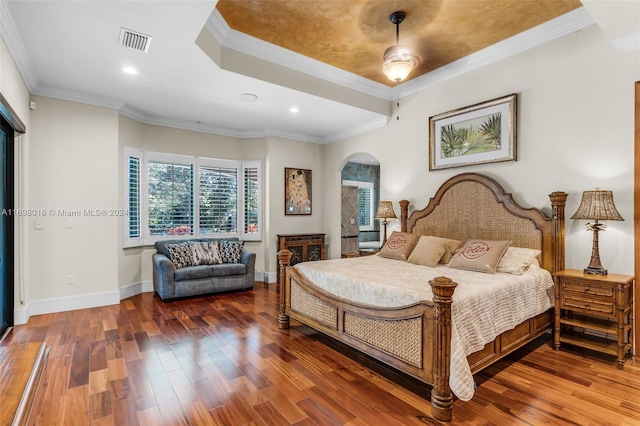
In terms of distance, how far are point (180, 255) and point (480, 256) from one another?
4.10 m

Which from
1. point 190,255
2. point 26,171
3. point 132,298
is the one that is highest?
point 26,171

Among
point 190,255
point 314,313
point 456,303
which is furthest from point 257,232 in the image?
point 456,303

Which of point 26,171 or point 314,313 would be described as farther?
point 26,171

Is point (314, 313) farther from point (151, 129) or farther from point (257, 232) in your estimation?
point (151, 129)

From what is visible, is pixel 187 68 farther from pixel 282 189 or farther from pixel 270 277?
pixel 270 277

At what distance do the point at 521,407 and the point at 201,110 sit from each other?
5006mm

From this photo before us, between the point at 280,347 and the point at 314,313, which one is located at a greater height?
the point at 314,313

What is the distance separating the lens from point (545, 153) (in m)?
3.45

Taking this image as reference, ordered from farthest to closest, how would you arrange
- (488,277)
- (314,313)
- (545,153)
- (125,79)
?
(125,79), (545,153), (314,313), (488,277)

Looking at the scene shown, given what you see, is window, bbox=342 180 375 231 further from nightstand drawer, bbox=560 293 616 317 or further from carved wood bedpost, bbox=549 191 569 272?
nightstand drawer, bbox=560 293 616 317

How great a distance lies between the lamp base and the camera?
112 inches

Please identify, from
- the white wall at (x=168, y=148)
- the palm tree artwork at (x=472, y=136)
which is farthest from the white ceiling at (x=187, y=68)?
the palm tree artwork at (x=472, y=136)

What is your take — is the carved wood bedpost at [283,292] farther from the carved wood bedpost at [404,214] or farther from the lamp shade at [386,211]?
the carved wood bedpost at [404,214]

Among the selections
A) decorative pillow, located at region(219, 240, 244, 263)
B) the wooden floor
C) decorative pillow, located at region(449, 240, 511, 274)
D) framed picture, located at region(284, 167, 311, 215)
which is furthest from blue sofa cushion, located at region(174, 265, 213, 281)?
decorative pillow, located at region(449, 240, 511, 274)
